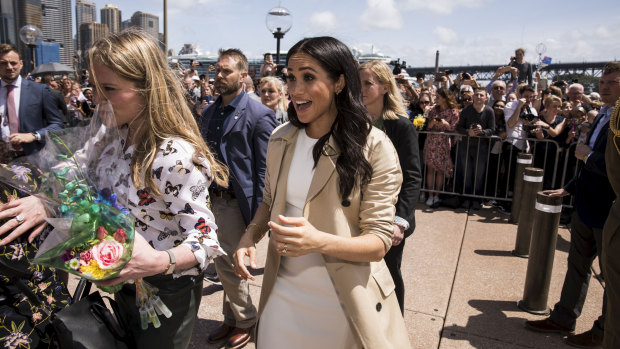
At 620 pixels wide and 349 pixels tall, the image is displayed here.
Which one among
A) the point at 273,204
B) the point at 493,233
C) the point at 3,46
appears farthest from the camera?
the point at 493,233

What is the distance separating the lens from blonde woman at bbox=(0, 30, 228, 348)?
172 centimetres

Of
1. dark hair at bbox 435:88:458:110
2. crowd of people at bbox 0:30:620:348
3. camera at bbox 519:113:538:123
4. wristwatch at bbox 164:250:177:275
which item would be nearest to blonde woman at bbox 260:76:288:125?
dark hair at bbox 435:88:458:110

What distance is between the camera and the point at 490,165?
799 cm

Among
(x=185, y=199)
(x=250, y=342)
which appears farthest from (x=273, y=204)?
(x=250, y=342)

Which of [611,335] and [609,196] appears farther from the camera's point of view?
[609,196]

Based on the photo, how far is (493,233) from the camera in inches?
250

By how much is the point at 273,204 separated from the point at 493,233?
17.1ft

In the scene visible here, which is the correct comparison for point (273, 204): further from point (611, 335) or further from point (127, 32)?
point (611, 335)

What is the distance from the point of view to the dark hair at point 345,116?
182cm

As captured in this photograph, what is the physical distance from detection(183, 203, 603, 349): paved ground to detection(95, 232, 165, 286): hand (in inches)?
85.2

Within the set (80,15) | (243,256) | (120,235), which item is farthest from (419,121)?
(80,15)

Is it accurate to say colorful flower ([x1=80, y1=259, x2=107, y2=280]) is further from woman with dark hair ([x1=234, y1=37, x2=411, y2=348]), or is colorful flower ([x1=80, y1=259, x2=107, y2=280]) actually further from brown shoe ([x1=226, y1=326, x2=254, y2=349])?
brown shoe ([x1=226, y1=326, x2=254, y2=349])

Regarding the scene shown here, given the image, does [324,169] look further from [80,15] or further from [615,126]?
[80,15]

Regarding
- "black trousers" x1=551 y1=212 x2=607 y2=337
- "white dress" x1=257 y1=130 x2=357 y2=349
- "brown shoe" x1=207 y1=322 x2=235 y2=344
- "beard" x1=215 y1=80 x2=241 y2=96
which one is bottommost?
"brown shoe" x1=207 y1=322 x2=235 y2=344
